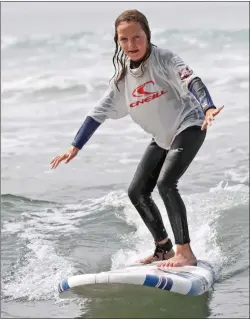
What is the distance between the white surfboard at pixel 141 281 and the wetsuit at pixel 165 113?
10.6 inches

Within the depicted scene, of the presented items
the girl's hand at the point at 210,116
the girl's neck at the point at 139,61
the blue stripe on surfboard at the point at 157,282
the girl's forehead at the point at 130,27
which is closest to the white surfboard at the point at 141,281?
the blue stripe on surfboard at the point at 157,282

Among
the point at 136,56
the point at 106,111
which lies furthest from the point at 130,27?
the point at 106,111

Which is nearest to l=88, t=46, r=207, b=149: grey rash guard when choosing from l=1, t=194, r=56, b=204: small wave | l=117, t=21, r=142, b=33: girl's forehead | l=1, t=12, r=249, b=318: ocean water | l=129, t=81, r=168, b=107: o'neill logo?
l=129, t=81, r=168, b=107: o'neill logo

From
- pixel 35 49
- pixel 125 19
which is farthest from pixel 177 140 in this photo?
pixel 35 49

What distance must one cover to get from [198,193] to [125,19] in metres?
4.14

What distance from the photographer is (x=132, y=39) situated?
16.9 ft

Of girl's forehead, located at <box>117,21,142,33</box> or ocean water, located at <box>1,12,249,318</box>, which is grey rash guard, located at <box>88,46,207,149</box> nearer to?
girl's forehead, located at <box>117,21,142,33</box>

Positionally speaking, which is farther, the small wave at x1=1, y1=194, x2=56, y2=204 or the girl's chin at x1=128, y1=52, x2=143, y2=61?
the small wave at x1=1, y1=194, x2=56, y2=204

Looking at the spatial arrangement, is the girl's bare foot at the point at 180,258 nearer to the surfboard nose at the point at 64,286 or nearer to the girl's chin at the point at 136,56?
the surfboard nose at the point at 64,286

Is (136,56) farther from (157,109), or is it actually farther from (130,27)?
(157,109)

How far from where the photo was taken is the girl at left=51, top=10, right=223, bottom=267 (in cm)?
518

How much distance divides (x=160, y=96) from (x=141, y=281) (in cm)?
116

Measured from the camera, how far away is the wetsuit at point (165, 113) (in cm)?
530

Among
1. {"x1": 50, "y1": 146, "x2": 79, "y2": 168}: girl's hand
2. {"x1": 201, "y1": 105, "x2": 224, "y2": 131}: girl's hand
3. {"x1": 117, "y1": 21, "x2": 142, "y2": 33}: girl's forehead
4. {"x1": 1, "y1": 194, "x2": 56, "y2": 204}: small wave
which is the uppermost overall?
{"x1": 117, "y1": 21, "x2": 142, "y2": 33}: girl's forehead
